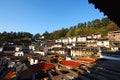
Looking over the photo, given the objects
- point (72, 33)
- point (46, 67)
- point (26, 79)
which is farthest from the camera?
point (72, 33)

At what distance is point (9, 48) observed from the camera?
236ft

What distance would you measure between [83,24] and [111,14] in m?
125

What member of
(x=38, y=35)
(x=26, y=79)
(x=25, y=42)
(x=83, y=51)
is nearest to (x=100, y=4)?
(x=26, y=79)

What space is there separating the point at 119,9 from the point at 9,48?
232 ft

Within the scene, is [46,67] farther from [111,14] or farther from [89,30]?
[89,30]

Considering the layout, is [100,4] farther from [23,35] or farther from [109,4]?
[23,35]

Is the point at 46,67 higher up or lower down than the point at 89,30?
lower down

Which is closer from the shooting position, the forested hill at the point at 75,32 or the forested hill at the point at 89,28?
the forested hill at the point at 89,28

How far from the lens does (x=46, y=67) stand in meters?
9.99

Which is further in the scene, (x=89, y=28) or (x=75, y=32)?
(x=75, y=32)

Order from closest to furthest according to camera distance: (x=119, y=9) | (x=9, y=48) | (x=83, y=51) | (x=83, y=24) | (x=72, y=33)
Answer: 1. (x=119, y=9)
2. (x=83, y=51)
3. (x=9, y=48)
4. (x=72, y=33)
5. (x=83, y=24)

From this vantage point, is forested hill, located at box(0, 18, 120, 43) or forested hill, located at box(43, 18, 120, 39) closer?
forested hill, located at box(43, 18, 120, 39)

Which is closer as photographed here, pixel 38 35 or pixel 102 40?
pixel 102 40

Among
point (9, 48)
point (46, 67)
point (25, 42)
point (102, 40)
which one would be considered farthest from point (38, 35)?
point (46, 67)
